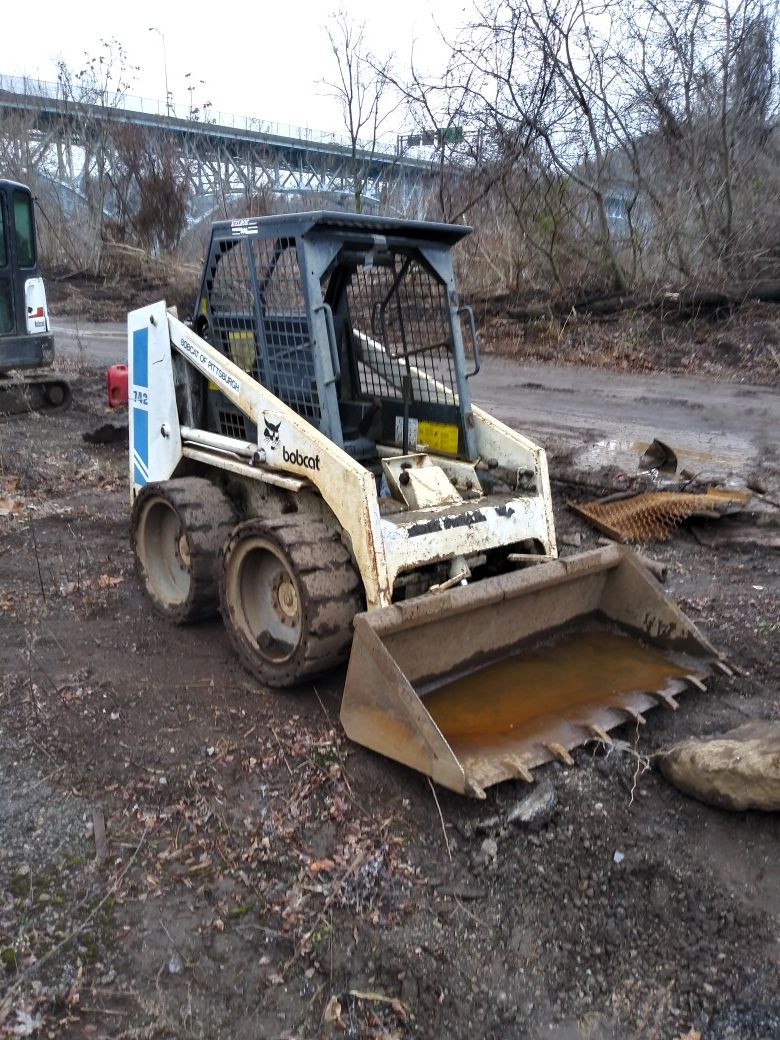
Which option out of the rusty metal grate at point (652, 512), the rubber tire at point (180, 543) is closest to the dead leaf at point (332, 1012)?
the rubber tire at point (180, 543)

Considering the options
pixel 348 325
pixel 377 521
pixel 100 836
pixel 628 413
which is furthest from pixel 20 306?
pixel 100 836

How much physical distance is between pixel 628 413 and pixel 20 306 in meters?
6.77

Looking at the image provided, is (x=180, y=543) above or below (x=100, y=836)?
above

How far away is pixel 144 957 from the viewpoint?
2701mm

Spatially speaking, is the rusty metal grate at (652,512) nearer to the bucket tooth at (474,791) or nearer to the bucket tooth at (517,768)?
the bucket tooth at (517,768)

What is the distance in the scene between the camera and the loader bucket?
3365 millimetres

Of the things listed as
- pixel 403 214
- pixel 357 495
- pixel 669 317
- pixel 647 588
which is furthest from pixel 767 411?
pixel 403 214

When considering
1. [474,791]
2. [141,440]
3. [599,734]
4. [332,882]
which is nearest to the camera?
[332,882]

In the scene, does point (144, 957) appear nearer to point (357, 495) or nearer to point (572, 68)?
point (357, 495)

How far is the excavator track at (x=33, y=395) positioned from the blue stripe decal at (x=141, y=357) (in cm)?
565

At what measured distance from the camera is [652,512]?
21.5ft

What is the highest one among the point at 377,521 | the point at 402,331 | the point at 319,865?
the point at 402,331

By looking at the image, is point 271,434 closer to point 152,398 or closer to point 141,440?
point 152,398

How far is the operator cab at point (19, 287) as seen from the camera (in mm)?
10273
